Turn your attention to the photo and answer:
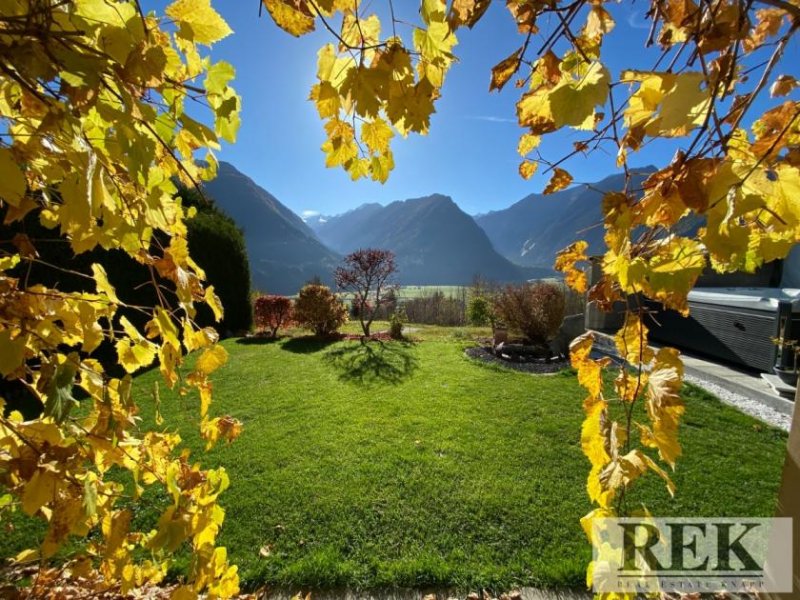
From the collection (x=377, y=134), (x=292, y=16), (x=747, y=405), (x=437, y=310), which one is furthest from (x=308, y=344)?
(x=437, y=310)

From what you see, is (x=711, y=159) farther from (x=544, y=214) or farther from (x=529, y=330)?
(x=544, y=214)

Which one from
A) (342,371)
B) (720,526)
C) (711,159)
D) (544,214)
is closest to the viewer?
(711,159)

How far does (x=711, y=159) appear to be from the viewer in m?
0.54

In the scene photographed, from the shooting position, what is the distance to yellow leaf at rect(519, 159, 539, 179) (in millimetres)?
1094

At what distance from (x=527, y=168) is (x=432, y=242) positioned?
121669 millimetres

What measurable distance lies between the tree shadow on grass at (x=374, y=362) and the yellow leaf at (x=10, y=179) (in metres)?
5.84

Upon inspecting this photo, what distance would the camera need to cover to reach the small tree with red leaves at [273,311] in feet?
36.6

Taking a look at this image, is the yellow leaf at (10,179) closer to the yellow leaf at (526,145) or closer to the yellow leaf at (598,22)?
the yellow leaf at (526,145)

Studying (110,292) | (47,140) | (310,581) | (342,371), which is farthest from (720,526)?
(342,371)

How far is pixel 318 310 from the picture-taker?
10633mm

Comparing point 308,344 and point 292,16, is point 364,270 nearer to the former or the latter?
point 308,344

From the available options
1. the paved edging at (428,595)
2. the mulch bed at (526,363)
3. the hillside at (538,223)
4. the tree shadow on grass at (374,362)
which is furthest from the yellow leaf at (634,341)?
the hillside at (538,223)

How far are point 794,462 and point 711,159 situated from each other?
93 cm

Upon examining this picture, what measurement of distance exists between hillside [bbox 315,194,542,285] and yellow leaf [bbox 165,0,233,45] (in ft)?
297
